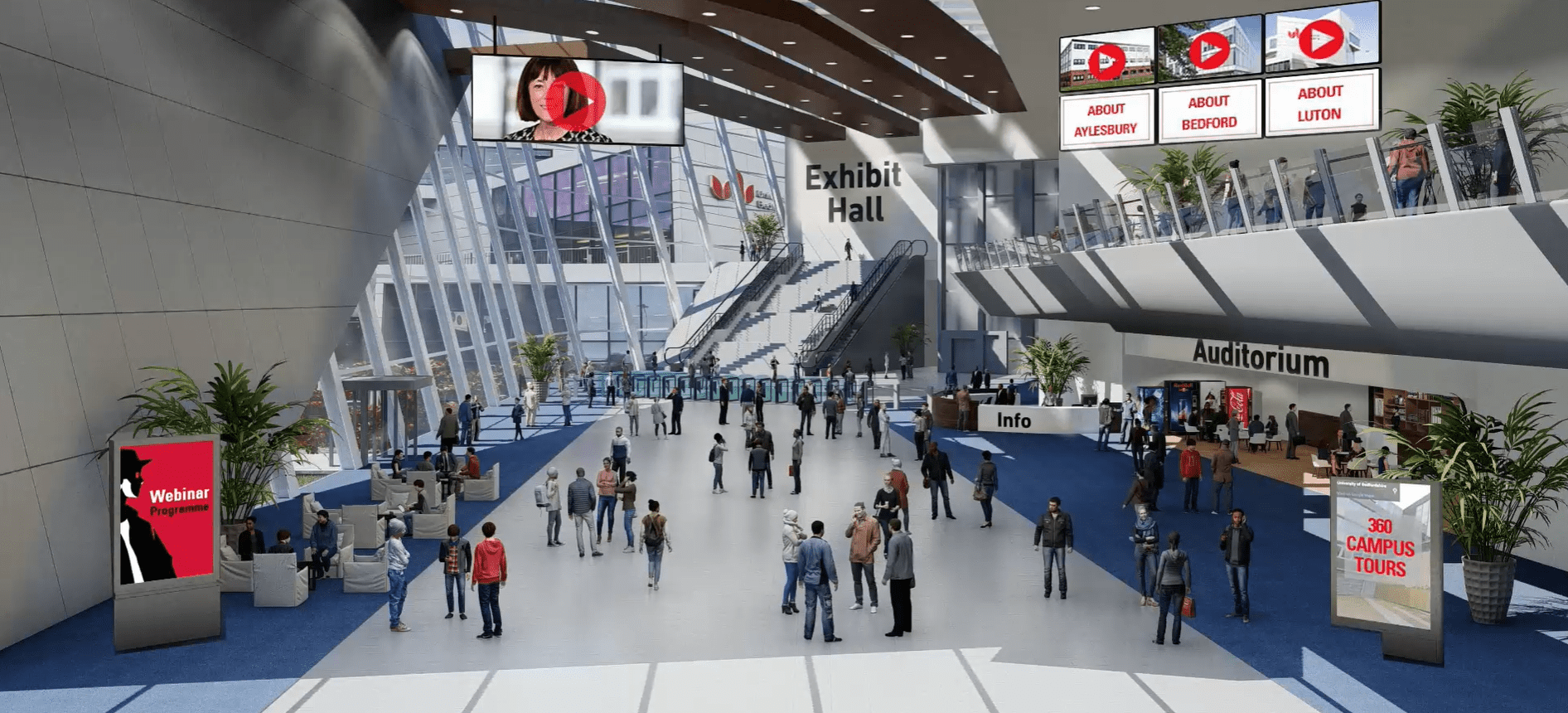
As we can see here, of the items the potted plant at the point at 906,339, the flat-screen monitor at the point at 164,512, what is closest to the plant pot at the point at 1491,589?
the flat-screen monitor at the point at 164,512

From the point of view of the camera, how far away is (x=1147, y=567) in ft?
42.8

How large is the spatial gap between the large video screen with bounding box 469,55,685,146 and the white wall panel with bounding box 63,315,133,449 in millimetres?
8123

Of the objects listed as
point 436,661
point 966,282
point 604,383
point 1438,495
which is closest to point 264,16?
point 436,661

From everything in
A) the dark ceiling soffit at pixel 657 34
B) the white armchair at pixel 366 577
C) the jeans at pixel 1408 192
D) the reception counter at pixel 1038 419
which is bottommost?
the reception counter at pixel 1038 419

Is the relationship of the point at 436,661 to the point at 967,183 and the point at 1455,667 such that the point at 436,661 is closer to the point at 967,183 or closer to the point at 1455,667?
the point at 1455,667

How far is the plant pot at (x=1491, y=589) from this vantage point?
39.9ft

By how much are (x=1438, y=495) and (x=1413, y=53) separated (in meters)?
13.0

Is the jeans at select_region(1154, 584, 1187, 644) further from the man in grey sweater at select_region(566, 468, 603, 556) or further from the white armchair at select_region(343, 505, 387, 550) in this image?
the white armchair at select_region(343, 505, 387, 550)

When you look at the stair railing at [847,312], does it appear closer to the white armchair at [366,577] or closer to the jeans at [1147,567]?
the white armchair at [366,577]

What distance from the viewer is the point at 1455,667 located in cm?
1077

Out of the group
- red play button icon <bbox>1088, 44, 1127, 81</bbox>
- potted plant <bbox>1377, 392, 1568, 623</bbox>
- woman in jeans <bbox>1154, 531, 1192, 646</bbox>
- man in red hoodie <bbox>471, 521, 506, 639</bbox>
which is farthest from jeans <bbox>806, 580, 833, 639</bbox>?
red play button icon <bbox>1088, 44, 1127, 81</bbox>

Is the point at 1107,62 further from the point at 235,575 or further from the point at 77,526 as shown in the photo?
the point at 77,526

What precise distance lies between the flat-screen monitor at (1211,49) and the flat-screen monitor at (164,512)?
52.4 ft

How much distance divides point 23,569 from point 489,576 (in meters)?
4.55
